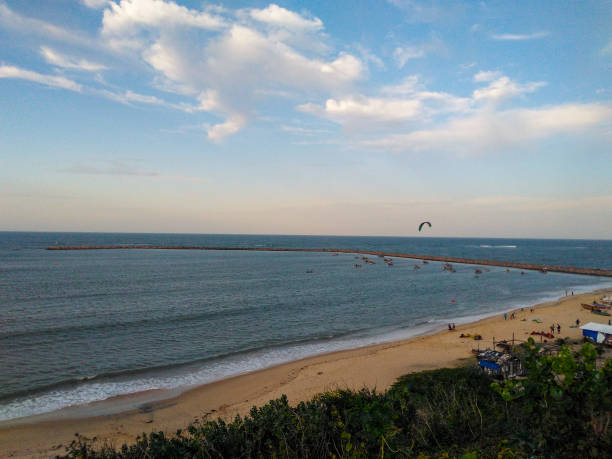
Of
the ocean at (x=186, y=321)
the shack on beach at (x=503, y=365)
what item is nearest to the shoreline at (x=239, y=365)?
the ocean at (x=186, y=321)

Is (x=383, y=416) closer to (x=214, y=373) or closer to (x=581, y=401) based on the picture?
(x=581, y=401)

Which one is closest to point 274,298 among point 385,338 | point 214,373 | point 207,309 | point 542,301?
point 207,309

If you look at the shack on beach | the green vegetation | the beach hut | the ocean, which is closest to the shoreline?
the ocean

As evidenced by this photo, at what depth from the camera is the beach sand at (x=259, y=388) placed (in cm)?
1468

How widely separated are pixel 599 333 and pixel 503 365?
Answer: 1216 centimetres

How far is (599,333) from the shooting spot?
24.9 metres

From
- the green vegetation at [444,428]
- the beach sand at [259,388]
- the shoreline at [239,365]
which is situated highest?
the green vegetation at [444,428]

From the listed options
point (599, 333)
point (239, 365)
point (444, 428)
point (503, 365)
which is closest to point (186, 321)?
point (239, 365)

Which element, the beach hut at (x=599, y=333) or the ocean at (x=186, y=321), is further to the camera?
the beach hut at (x=599, y=333)

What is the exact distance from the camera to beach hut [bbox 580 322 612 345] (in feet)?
80.8

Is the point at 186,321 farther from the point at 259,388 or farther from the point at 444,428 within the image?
the point at 444,428

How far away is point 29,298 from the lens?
4172cm

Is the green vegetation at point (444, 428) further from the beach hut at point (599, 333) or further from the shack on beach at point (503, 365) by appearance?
the beach hut at point (599, 333)

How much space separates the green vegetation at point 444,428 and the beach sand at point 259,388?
25.2 feet
